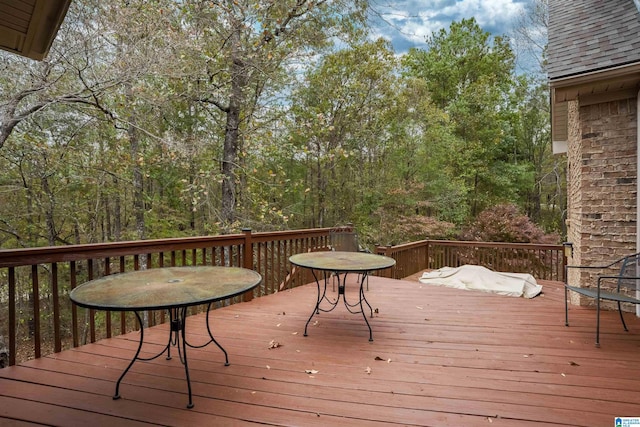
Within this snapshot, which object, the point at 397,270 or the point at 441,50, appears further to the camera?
the point at 441,50

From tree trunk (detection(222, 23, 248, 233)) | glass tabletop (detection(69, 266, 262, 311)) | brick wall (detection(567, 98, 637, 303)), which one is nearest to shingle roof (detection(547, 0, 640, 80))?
brick wall (detection(567, 98, 637, 303))

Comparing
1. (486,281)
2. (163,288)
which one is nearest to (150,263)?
(163,288)

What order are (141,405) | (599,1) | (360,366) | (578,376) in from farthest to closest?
(599,1)
(360,366)
(578,376)
(141,405)

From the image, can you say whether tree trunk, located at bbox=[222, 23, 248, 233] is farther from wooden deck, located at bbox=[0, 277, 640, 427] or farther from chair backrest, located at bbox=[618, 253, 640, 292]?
chair backrest, located at bbox=[618, 253, 640, 292]

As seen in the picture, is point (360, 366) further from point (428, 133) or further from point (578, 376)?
point (428, 133)

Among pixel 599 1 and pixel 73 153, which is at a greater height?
pixel 599 1

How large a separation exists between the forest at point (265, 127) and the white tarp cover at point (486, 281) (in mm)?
3483

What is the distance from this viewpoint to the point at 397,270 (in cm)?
683

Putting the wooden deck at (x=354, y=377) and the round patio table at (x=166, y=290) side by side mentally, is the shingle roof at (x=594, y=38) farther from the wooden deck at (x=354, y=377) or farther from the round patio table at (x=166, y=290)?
the round patio table at (x=166, y=290)

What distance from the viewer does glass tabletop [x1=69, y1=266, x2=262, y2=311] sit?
1.87 metres

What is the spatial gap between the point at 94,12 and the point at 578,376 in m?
7.27

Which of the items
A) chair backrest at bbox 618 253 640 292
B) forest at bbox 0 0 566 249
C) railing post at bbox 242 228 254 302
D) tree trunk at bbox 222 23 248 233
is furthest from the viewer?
tree trunk at bbox 222 23 248 233

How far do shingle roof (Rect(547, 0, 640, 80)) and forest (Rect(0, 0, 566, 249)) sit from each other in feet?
7.20

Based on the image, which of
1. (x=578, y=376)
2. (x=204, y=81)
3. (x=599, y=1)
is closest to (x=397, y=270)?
(x=578, y=376)
